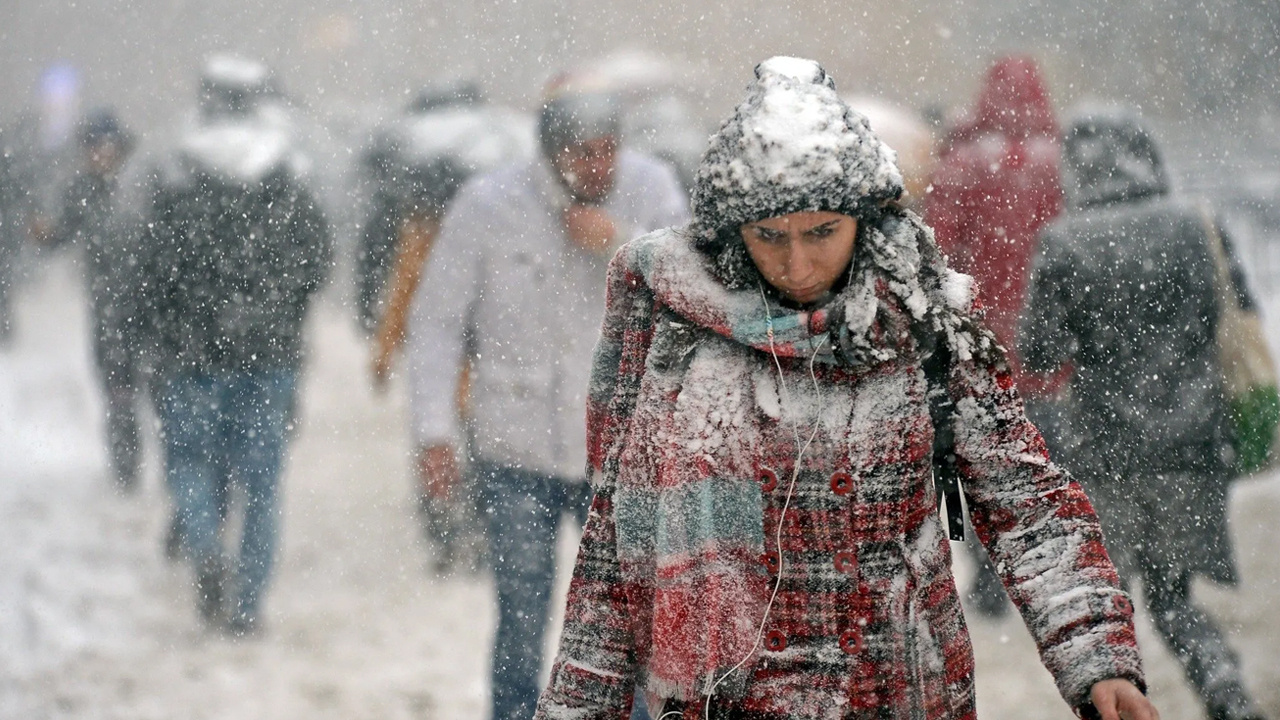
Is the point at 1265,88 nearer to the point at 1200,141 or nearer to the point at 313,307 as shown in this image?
the point at 1200,141

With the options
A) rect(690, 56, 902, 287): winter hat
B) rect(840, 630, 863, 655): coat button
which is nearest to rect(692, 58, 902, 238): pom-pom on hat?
rect(690, 56, 902, 287): winter hat

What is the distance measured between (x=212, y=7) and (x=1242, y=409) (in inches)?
126

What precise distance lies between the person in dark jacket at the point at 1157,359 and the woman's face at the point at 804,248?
6.08ft

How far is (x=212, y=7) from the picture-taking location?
4203 mm

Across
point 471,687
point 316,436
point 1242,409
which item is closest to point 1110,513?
point 1242,409

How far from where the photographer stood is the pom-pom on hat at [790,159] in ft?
4.90

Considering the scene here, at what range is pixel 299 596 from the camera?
4.16m

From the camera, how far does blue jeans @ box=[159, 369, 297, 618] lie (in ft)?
12.9

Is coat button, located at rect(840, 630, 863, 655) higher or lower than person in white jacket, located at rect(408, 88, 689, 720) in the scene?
lower

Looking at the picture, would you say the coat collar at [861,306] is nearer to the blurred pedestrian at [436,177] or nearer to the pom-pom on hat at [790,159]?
the pom-pom on hat at [790,159]

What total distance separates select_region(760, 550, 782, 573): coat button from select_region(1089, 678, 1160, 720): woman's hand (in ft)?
1.22

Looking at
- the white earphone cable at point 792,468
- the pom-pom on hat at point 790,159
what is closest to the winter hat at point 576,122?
the pom-pom on hat at point 790,159

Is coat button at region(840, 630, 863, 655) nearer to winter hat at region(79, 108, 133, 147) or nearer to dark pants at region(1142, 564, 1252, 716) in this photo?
dark pants at region(1142, 564, 1252, 716)

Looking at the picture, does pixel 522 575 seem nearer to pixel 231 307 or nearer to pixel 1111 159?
pixel 231 307
